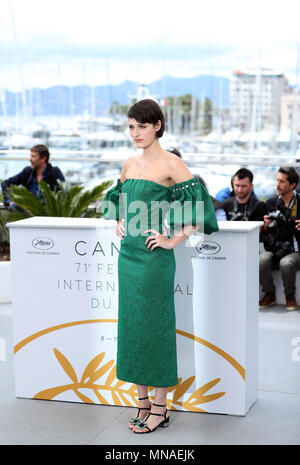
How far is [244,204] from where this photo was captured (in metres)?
5.66

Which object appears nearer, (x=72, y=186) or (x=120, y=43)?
(x=72, y=186)

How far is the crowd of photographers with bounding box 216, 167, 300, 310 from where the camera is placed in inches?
218

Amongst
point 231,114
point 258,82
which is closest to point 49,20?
point 231,114

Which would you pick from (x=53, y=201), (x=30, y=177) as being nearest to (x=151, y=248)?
(x=53, y=201)

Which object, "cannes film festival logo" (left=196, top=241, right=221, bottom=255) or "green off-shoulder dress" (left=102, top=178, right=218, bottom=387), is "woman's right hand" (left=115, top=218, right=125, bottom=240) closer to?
"green off-shoulder dress" (left=102, top=178, right=218, bottom=387)

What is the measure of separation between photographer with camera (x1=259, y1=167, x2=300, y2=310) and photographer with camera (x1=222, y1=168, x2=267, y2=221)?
0.10 meters

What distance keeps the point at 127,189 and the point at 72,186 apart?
330 centimetres

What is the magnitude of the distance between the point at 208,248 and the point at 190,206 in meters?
0.39

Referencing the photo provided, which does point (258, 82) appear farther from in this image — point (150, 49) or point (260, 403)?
A: point (260, 403)

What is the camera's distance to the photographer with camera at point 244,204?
560 centimetres

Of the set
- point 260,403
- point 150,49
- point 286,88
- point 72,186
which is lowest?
point 260,403

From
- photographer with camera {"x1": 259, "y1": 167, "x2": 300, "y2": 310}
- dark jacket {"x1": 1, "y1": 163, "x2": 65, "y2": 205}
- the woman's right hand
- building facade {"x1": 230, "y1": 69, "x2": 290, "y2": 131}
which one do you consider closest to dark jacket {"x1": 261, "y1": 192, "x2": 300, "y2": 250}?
photographer with camera {"x1": 259, "y1": 167, "x2": 300, "y2": 310}

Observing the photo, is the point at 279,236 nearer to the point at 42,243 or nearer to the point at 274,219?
the point at 274,219

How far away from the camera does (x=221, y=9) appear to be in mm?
38625
